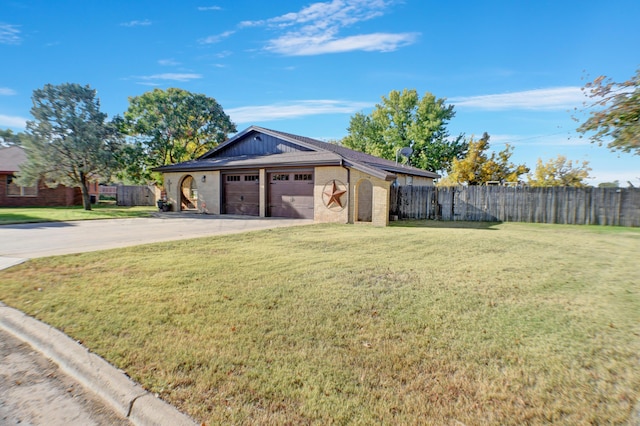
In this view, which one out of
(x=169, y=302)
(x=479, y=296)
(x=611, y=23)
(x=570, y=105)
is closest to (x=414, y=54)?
(x=611, y=23)

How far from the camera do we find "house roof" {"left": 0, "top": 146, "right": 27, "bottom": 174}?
70.7 feet

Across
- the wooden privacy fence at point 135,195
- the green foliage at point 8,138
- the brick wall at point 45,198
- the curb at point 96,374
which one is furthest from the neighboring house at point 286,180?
the green foliage at point 8,138

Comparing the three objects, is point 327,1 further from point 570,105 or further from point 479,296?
point 479,296

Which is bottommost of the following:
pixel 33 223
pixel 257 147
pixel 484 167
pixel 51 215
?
pixel 33 223

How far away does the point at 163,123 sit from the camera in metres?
26.9

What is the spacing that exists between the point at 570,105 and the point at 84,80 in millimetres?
24566

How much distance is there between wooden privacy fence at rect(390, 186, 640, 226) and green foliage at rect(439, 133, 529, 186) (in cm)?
1288

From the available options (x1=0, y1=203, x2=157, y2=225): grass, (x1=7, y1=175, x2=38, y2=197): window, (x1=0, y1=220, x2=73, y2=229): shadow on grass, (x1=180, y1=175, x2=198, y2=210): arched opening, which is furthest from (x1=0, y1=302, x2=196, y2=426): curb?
(x1=7, y1=175, x2=38, y2=197): window

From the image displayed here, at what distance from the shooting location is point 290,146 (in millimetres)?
17500

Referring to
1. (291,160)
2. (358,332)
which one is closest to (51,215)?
(291,160)

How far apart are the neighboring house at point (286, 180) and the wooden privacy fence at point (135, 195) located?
9267mm

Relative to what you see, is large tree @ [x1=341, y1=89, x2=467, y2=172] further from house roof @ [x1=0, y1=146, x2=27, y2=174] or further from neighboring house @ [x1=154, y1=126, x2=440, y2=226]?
house roof @ [x1=0, y1=146, x2=27, y2=174]

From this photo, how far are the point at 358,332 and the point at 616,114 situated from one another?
14.8 ft

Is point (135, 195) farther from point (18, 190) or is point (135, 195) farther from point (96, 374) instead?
point (96, 374)
